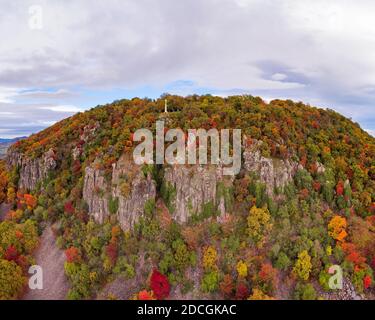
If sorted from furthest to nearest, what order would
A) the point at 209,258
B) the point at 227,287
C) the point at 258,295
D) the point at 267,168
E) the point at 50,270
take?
the point at 50,270
the point at 267,168
the point at 209,258
the point at 227,287
the point at 258,295

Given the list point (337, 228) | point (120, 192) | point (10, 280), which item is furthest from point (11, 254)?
point (337, 228)

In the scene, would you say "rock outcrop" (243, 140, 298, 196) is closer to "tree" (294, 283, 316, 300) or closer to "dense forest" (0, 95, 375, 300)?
"dense forest" (0, 95, 375, 300)

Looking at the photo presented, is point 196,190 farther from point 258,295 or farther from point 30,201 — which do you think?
point 30,201

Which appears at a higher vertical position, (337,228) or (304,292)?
(337,228)

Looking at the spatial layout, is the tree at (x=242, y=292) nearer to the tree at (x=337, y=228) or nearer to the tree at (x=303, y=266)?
the tree at (x=303, y=266)

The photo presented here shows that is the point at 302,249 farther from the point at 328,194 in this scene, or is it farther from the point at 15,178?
the point at 15,178

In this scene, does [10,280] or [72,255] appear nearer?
[10,280]
